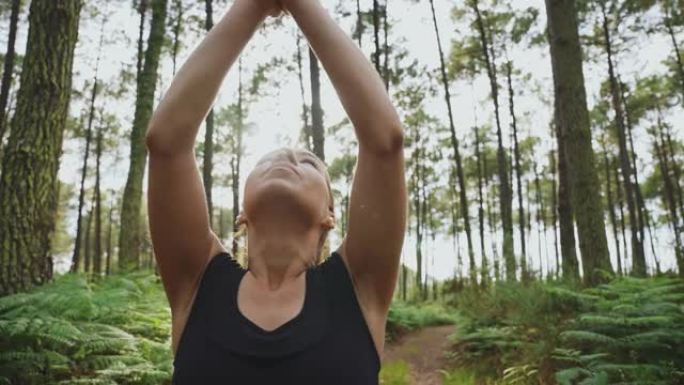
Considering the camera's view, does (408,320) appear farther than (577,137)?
Yes

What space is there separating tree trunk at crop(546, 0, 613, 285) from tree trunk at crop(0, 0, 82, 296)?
6618mm

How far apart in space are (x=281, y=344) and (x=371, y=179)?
0.44m

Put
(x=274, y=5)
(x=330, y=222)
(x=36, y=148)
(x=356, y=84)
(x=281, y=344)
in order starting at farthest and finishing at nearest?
1. (x=36, y=148)
2. (x=330, y=222)
3. (x=274, y=5)
4. (x=356, y=84)
5. (x=281, y=344)

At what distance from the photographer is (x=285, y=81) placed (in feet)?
77.0

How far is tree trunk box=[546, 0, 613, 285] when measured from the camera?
7.45m

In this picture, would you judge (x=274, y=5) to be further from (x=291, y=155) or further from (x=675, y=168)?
(x=675, y=168)

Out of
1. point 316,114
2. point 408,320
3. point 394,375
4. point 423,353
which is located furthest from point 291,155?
point 408,320

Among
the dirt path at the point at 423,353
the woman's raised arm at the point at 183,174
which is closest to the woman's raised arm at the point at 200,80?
the woman's raised arm at the point at 183,174

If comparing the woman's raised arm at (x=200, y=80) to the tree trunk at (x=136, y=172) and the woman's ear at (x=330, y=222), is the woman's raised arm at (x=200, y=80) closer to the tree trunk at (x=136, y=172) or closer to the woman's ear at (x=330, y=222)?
the woman's ear at (x=330, y=222)

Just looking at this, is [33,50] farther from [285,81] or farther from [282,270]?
[285,81]

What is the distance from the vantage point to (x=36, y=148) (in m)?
5.35

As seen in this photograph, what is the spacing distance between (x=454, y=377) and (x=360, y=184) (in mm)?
6263

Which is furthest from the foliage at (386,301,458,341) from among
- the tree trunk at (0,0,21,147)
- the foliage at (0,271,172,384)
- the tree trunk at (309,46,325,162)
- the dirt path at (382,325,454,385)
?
the tree trunk at (0,0,21,147)

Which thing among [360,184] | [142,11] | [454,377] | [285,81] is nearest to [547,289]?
[454,377]
